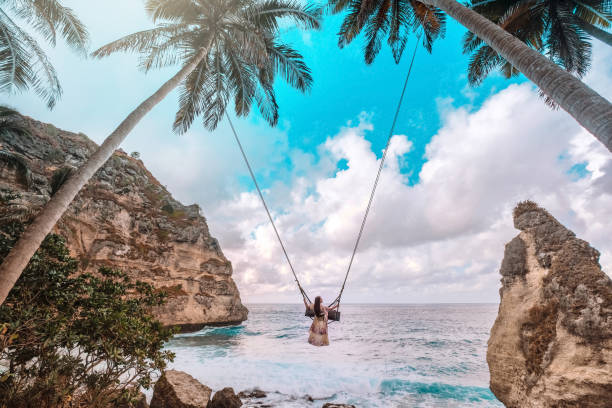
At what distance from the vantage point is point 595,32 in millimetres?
7273

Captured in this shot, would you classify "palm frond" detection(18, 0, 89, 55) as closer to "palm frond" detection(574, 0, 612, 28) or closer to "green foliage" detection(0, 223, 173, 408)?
"green foliage" detection(0, 223, 173, 408)

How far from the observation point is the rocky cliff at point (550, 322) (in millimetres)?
4816

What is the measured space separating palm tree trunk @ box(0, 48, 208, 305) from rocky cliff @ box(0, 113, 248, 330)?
13173 millimetres

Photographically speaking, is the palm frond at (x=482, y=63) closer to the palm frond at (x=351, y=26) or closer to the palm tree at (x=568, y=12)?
the palm tree at (x=568, y=12)

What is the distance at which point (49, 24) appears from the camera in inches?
229

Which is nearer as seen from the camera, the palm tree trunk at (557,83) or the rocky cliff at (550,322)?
the palm tree trunk at (557,83)

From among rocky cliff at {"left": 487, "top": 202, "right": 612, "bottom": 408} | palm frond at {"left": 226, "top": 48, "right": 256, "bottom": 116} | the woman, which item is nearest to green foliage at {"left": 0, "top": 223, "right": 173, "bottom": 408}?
the woman

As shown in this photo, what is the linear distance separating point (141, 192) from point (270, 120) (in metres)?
21.6

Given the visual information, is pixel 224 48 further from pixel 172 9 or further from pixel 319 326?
pixel 319 326

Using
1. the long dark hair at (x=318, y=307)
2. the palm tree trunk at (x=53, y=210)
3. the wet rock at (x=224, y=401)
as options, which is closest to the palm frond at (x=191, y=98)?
the palm tree trunk at (x=53, y=210)

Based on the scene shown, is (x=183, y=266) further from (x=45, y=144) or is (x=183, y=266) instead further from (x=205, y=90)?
(x=205, y=90)

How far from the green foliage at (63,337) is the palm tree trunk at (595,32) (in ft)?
45.5

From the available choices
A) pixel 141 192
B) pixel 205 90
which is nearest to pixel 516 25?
pixel 205 90

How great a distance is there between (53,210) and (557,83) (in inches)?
283
